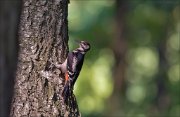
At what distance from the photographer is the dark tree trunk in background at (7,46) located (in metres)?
3.57

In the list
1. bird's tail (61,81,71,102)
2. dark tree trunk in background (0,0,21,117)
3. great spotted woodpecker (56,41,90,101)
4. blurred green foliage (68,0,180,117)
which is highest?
dark tree trunk in background (0,0,21,117)

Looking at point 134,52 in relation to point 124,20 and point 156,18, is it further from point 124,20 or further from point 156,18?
point 124,20

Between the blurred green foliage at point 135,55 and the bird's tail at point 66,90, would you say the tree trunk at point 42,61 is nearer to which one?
the bird's tail at point 66,90

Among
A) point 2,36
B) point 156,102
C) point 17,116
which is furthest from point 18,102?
point 156,102

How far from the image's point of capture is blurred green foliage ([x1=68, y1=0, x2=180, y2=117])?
73.6ft

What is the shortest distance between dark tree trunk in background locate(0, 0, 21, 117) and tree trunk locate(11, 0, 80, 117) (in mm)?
2742

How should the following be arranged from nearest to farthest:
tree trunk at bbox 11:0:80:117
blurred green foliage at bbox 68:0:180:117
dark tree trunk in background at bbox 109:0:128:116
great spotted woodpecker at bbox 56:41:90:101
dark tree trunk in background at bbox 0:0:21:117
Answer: dark tree trunk in background at bbox 0:0:21:117 → tree trunk at bbox 11:0:80:117 → great spotted woodpecker at bbox 56:41:90:101 → dark tree trunk in background at bbox 109:0:128:116 → blurred green foliage at bbox 68:0:180:117

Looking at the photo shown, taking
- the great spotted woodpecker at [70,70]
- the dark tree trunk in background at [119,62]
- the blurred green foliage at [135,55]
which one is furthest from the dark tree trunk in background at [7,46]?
the blurred green foliage at [135,55]

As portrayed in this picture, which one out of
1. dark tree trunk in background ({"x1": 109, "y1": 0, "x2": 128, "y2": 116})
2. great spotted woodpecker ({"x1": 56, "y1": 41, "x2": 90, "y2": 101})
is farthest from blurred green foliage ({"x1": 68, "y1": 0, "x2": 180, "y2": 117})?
great spotted woodpecker ({"x1": 56, "y1": 41, "x2": 90, "y2": 101})

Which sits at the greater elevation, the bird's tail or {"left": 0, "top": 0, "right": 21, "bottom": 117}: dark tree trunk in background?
{"left": 0, "top": 0, "right": 21, "bottom": 117}: dark tree trunk in background

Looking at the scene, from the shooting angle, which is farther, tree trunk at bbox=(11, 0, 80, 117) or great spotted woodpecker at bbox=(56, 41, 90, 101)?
great spotted woodpecker at bbox=(56, 41, 90, 101)

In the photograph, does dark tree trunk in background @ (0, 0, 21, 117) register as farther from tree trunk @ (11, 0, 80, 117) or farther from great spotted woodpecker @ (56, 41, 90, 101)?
great spotted woodpecker @ (56, 41, 90, 101)

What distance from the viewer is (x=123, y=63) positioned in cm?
1686

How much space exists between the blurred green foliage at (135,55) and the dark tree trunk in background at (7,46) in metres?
13.2
